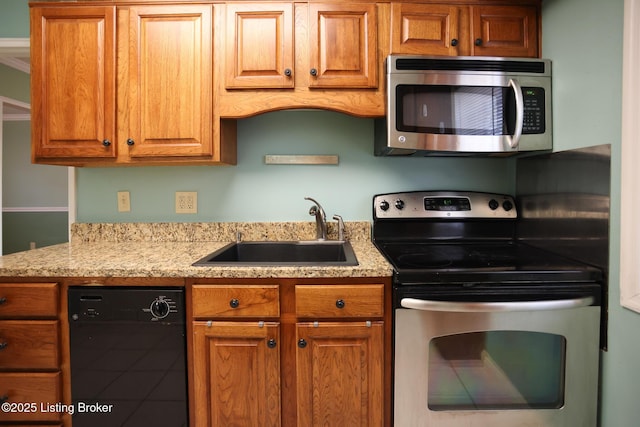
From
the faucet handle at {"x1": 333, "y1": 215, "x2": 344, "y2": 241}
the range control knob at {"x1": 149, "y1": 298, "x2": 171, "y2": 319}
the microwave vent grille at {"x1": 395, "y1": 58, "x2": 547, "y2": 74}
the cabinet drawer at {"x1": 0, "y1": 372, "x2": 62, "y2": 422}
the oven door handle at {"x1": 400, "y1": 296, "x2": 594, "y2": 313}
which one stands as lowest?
the cabinet drawer at {"x1": 0, "y1": 372, "x2": 62, "y2": 422}

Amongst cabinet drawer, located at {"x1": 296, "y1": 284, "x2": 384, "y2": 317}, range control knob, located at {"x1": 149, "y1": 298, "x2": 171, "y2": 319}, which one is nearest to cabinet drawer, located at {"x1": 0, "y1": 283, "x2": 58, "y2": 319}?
range control knob, located at {"x1": 149, "y1": 298, "x2": 171, "y2": 319}

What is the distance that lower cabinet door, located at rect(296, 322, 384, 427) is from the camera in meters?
1.22

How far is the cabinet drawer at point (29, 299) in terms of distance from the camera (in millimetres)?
1241

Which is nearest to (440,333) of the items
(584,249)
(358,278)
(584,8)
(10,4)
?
(358,278)

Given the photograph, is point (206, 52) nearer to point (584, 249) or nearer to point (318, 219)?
point (318, 219)

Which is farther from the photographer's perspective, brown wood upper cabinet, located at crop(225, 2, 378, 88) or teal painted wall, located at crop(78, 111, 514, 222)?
teal painted wall, located at crop(78, 111, 514, 222)

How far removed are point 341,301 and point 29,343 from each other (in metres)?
1.18

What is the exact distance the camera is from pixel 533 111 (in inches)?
57.4

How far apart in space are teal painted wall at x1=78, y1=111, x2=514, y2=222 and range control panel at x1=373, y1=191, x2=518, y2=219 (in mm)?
83

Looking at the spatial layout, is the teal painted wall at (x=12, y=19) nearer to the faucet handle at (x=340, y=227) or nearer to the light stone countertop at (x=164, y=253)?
the light stone countertop at (x=164, y=253)

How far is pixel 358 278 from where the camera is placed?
1229 mm

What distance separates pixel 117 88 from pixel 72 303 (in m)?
0.96

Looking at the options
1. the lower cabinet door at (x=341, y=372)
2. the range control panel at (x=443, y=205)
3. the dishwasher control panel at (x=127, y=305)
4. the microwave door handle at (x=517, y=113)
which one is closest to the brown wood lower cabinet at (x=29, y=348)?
the dishwasher control panel at (x=127, y=305)

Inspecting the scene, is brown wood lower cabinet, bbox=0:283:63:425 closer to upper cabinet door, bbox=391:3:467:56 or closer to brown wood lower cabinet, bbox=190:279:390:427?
brown wood lower cabinet, bbox=190:279:390:427
